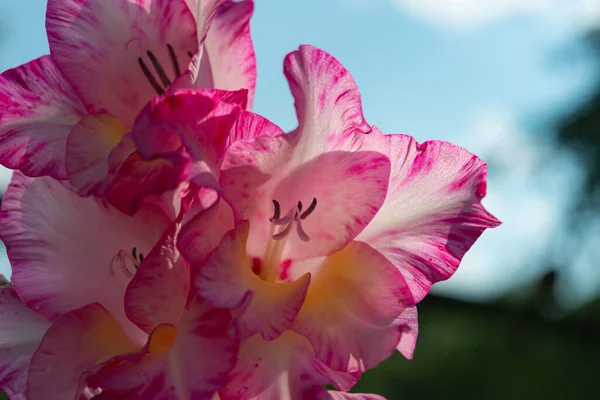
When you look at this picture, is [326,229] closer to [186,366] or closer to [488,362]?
[186,366]

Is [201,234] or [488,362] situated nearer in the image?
[201,234]

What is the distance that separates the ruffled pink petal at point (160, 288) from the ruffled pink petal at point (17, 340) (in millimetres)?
97

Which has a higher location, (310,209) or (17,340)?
(310,209)

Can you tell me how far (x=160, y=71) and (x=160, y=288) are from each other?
0.14 m

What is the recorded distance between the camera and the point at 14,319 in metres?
0.51

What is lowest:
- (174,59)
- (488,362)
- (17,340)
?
(488,362)

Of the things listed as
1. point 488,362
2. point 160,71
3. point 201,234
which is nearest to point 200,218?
point 201,234

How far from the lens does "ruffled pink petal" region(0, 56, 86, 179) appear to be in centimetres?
47

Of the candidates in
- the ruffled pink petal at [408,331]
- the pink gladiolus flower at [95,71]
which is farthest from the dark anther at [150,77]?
the ruffled pink petal at [408,331]

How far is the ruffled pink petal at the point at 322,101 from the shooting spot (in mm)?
442

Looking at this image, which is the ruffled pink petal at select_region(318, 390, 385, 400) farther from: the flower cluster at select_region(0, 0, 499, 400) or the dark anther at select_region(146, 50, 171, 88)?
the dark anther at select_region(146, 50, 171, 88)

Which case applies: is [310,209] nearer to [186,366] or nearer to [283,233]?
[283,233]

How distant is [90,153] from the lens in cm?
44

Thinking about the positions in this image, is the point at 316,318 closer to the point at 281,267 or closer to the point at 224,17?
the point at 281,267
